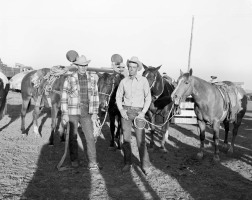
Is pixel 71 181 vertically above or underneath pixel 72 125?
underneath

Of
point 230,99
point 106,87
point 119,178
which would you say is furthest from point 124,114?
point 230,99

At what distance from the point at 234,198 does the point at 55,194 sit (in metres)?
3.22

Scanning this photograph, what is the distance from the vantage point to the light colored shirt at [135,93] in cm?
504

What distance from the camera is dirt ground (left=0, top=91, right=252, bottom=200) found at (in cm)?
429

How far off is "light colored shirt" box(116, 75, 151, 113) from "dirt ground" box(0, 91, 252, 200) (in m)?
1.57

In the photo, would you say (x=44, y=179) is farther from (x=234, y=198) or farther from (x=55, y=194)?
(x=234, y=198)

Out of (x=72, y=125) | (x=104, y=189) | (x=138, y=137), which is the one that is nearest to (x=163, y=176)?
(x=138, y=137)

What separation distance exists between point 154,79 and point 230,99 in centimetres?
246

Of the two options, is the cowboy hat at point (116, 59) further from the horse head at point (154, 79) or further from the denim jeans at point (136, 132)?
the denim jeans at point (136, 132)

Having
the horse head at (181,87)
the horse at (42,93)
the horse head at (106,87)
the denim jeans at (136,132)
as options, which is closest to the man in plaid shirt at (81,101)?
the denim jeans at (136,132)

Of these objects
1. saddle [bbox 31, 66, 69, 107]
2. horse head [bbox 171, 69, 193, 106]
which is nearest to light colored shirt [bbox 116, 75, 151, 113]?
horse head [bbox 171, 69, 193, 106]

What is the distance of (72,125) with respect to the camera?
5199 millimetres

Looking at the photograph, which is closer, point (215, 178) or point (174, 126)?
point (215, 178)

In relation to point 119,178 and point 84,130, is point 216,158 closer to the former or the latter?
point 119,178
